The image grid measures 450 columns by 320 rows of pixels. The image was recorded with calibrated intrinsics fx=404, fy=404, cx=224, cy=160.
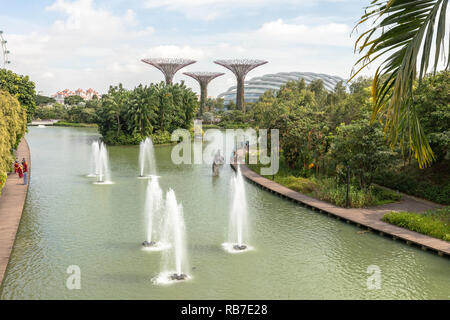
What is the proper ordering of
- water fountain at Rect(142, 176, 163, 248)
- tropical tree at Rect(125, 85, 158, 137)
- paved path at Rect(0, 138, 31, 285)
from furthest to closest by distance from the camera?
tropical tree at Rect(125, 85, 158, 137)
water fountain at Rect(142, 176, 163, 248)
paved path at Rect(0, 138, 31, 285)

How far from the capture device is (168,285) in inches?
414

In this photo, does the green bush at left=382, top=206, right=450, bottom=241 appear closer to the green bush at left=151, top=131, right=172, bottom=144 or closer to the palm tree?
the palm tree

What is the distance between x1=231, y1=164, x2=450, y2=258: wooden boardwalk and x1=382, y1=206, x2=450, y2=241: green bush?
0.80 ft

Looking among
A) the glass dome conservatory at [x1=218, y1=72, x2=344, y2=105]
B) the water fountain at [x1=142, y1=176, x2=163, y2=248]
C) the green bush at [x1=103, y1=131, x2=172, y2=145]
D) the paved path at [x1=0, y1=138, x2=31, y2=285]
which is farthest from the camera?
the glass dome conservatory at [x1=218, y1=72, x2=344, y2=105]

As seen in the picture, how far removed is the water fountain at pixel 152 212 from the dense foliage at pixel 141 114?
2585 centimetres

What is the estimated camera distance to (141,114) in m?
46.7

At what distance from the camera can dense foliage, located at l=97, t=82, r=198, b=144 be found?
155 feet

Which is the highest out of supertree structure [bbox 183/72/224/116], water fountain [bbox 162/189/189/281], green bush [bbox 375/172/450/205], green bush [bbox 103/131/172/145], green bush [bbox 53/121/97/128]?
supertree structure [bbox 183/72/224/116]

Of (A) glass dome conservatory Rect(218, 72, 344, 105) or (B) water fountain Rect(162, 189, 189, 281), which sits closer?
(B) water fountain Rect(162, 189, 189, 281)

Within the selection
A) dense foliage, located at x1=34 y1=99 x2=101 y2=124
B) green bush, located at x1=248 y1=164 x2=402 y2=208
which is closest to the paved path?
green bush, located at x1=248 y1=164 x2=402 y2=208

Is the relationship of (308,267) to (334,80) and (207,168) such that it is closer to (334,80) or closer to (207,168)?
(207,168)

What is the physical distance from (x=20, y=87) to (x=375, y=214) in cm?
→ 3483

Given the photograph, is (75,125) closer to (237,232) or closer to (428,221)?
(237,232)

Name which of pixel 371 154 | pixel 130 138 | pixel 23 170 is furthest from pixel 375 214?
pixel 130 138
